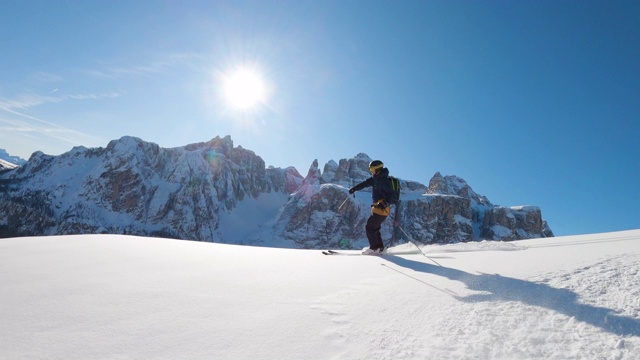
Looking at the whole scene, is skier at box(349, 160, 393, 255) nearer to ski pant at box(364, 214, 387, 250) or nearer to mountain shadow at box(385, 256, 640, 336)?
ski pant at box(364, 214, 387, 250)

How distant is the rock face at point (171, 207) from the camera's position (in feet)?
426

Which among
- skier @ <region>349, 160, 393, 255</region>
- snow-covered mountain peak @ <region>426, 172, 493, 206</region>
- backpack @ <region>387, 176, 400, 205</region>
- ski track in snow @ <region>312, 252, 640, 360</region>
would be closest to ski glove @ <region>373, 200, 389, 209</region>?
skier @ <region>349, 160, 393, 255</region>

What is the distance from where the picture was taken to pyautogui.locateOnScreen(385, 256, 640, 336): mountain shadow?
2.11 meters

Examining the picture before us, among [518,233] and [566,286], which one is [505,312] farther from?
[518,233]

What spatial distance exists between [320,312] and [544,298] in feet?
6.54

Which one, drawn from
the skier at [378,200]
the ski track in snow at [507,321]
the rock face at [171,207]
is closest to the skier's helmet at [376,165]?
the skier at [378,200]

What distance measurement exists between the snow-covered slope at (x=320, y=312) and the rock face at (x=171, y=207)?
121m

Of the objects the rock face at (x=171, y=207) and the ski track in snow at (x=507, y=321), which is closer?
the ski track in snow at (x=507, y=321)

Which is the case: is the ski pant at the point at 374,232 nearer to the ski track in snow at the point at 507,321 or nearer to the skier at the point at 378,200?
the skier at the point at 378,200

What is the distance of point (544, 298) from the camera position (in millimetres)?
2643

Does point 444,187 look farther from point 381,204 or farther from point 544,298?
point 544,298

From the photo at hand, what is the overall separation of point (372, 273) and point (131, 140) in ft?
549

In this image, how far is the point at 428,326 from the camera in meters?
2.28

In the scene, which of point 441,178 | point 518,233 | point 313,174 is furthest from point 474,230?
point 313,174
